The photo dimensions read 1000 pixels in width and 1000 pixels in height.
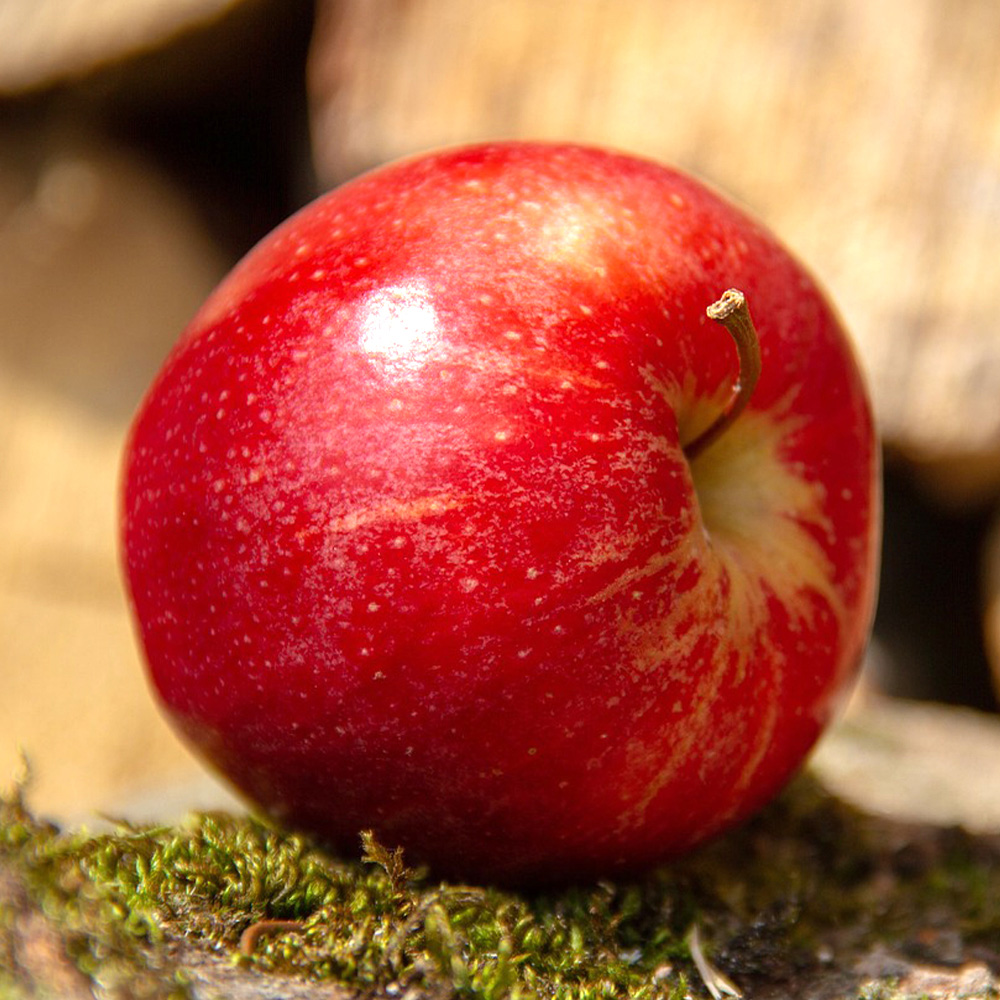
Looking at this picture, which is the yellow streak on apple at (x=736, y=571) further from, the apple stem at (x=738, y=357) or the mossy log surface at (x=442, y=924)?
the mossy log surface at (x=442, y=924)

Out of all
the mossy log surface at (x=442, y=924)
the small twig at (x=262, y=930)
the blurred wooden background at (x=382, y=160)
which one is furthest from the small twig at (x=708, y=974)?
the blurred wooden background at (x=382, y=160)

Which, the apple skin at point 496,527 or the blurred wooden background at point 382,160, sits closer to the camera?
the apple skin at point 496,527

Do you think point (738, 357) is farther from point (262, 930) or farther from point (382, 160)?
point (382, 160)

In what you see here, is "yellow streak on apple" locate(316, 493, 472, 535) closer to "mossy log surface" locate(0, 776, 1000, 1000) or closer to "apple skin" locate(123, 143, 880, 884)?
"apple skin" locate(123, 143, 880, 884)

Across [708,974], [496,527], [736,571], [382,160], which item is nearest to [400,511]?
[496,527]

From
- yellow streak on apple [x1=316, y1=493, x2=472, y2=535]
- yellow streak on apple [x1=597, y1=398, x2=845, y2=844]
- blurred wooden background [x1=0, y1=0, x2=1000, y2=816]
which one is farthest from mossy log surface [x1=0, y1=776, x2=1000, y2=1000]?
blurred wooden background [x1=0, y1=0, x2=1000, y2=816]

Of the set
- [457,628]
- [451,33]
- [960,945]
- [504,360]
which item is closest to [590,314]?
[504,360]
